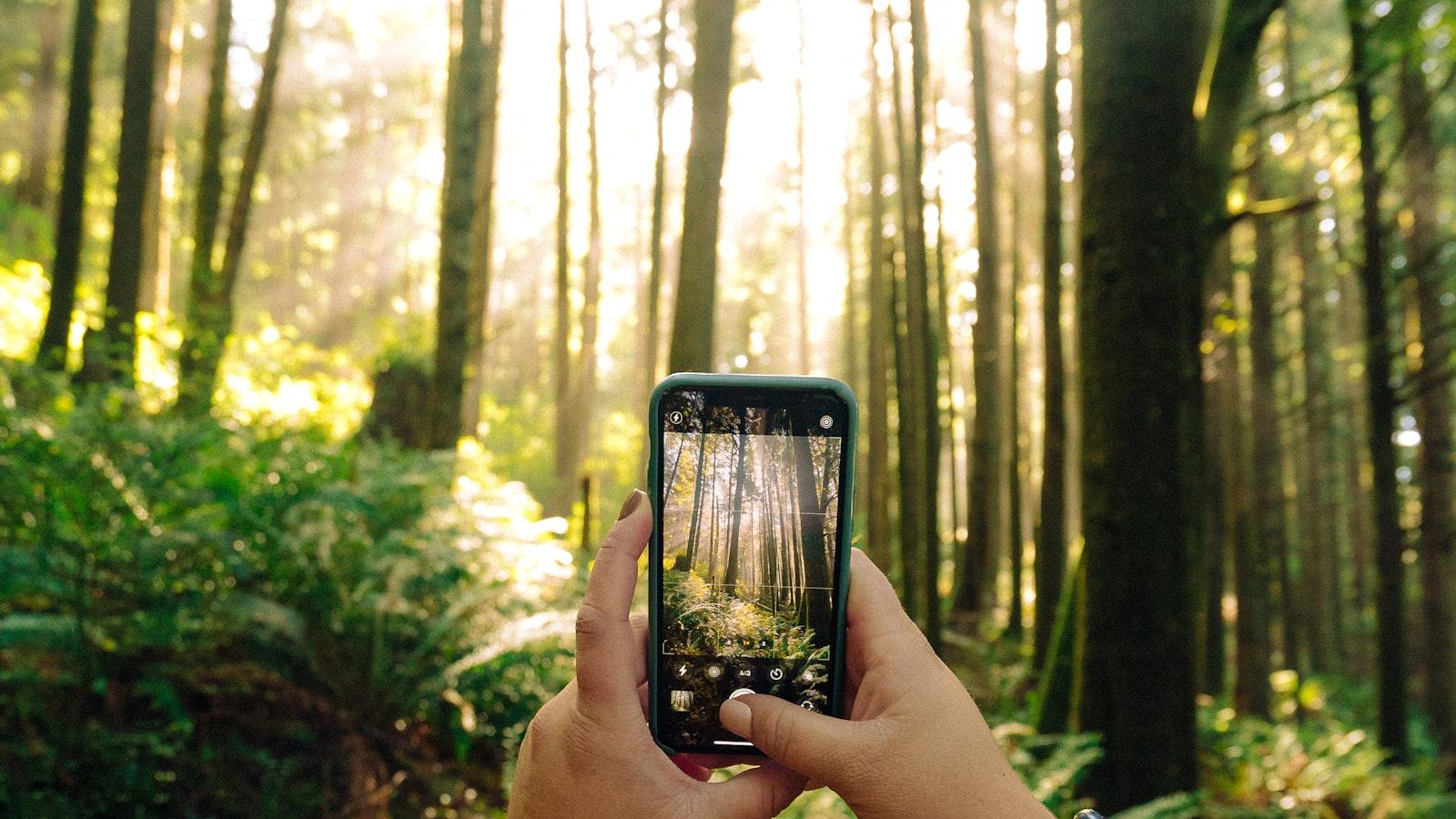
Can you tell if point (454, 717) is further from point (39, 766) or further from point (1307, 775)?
point (1307, 775)

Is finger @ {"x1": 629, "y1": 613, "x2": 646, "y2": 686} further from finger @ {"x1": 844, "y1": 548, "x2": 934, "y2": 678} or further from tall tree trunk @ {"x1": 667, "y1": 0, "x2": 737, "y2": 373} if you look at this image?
tall tree trunk @ {"x1": 667, "y1": 0, "x2": 737, "y2": 373}

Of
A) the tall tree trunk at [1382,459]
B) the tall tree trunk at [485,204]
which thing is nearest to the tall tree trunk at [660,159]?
the tall tree trunk at [485,204]

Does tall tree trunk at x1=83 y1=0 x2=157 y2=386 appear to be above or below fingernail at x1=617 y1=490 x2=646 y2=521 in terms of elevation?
above

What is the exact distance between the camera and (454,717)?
482 centimetres

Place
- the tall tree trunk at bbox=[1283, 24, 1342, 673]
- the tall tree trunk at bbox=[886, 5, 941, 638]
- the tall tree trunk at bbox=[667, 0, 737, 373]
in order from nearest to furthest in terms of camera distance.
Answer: the tall tree trunk at bbox=[667, 0, 737, 373] → the tall tree trunk at bbox=[886, 5, 941, 638] → the tall tree trunk at bbox=[1283, 24, 1342, 673]

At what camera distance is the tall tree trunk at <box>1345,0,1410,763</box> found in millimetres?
11609

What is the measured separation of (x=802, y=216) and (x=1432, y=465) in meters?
18.7

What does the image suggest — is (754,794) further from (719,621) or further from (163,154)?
(163,154)

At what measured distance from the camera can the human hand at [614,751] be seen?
54.1 inches

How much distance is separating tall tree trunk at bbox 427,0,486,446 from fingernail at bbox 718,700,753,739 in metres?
7.87

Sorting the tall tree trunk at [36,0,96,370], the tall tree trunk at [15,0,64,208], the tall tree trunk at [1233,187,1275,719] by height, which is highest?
the tall tree trunk at [15,0,64,208]

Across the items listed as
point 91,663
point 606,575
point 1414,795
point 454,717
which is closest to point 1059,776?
point 454,717

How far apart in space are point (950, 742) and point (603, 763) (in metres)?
0.50

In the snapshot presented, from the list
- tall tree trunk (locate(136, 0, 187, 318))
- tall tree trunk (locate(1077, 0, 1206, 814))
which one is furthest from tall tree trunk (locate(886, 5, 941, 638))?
tall tree trunk (locate(136, 0, 187, 318))
